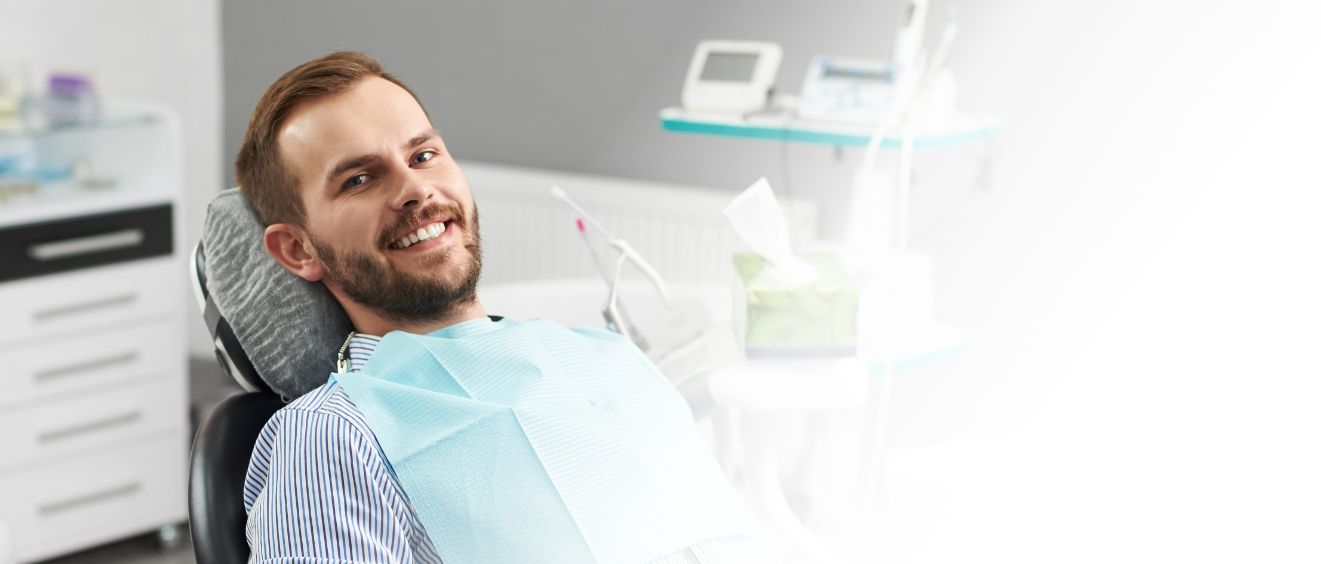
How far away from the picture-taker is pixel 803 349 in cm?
176

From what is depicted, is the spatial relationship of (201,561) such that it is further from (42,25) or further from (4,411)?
(42,25)

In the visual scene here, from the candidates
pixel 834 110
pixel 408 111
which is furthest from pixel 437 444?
pixel 834 110

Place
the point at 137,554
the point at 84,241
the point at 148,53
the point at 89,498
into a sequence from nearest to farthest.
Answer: the point at 84,241 < the point at 89,498 < the point at 137,554 < the point at 148,53

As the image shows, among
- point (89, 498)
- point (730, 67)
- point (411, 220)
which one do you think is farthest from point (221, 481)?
point (89, 498)

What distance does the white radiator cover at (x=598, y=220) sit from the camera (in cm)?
285

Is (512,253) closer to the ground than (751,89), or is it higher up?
closer to the ground

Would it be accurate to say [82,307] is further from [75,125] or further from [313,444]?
[313,444]

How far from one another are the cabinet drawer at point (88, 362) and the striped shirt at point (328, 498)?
1.60 meters

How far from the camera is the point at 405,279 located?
1.42m

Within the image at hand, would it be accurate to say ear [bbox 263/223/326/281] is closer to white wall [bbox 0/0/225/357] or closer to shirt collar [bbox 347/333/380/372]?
shirt collar [bbox 347/333/380/372]

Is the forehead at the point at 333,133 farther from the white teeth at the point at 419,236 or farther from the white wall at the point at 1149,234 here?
the white wall at the point at 1149,234

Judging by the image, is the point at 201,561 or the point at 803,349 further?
the point at 803,349

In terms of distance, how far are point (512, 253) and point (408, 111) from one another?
67.8 inches

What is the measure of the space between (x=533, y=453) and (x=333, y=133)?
1.33 ft
